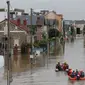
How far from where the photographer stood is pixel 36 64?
46.4 meters

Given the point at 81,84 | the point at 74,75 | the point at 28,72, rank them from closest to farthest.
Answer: the point at 81,84 < the point at 74,75 < the point at 28,72

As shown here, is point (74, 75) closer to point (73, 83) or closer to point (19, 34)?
point (73, 83)

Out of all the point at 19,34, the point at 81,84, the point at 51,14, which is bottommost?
the point at 81,84

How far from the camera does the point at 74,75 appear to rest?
113 ft

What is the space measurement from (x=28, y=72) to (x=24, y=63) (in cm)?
898

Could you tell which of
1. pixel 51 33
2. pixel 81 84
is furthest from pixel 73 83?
pixel 51 33

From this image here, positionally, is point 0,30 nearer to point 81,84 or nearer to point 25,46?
point 25,46

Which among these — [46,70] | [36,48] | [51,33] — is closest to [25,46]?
[36,48]

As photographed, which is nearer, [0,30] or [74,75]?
[74,75]

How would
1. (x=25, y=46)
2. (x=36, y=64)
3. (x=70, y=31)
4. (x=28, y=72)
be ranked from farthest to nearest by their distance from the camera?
(x=70, y=31) < (x=25, y=46) < (x=36, y=64) < (x=28, y=72)

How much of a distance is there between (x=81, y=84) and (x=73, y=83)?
0.81m

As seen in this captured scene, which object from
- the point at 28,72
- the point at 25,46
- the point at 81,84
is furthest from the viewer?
the point at 25,46

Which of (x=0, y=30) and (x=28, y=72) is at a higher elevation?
(x=0, y=30)

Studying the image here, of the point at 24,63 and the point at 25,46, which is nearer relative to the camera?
the point at 24,63
